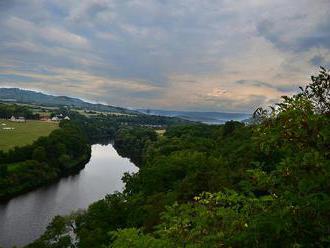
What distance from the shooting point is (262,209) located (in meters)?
10.1

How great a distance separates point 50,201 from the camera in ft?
232

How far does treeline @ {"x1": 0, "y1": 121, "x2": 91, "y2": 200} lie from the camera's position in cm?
7869

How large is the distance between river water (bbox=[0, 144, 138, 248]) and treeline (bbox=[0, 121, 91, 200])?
9.10 ft

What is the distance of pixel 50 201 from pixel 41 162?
25.1 metres

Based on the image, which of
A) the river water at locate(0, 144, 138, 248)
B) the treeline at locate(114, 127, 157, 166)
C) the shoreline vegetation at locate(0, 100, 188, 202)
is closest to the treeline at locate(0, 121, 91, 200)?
the shoreline vegetation at locate(0, 100, 188, 202)

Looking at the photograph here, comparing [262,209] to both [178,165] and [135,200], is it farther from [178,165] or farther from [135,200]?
[178,165]

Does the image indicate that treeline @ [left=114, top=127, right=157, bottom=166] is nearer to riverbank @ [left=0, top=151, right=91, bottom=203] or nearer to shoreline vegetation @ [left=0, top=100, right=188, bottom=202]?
shoreline vegetation @ [left=0, top=100, right=188, bottom=202]

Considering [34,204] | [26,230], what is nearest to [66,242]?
[26,230]

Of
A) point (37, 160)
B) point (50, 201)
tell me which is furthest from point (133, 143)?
point (50, 201)

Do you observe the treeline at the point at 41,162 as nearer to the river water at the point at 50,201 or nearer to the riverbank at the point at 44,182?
the riverbank at the point at 44,182

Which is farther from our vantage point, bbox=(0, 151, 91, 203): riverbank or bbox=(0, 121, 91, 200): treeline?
bbox=(0, 121, 91, 200): treeline

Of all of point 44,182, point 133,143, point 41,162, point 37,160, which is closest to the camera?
point 44,182

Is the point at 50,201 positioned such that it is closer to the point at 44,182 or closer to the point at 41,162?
the point at 44,182

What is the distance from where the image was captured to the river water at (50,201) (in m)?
54.2
